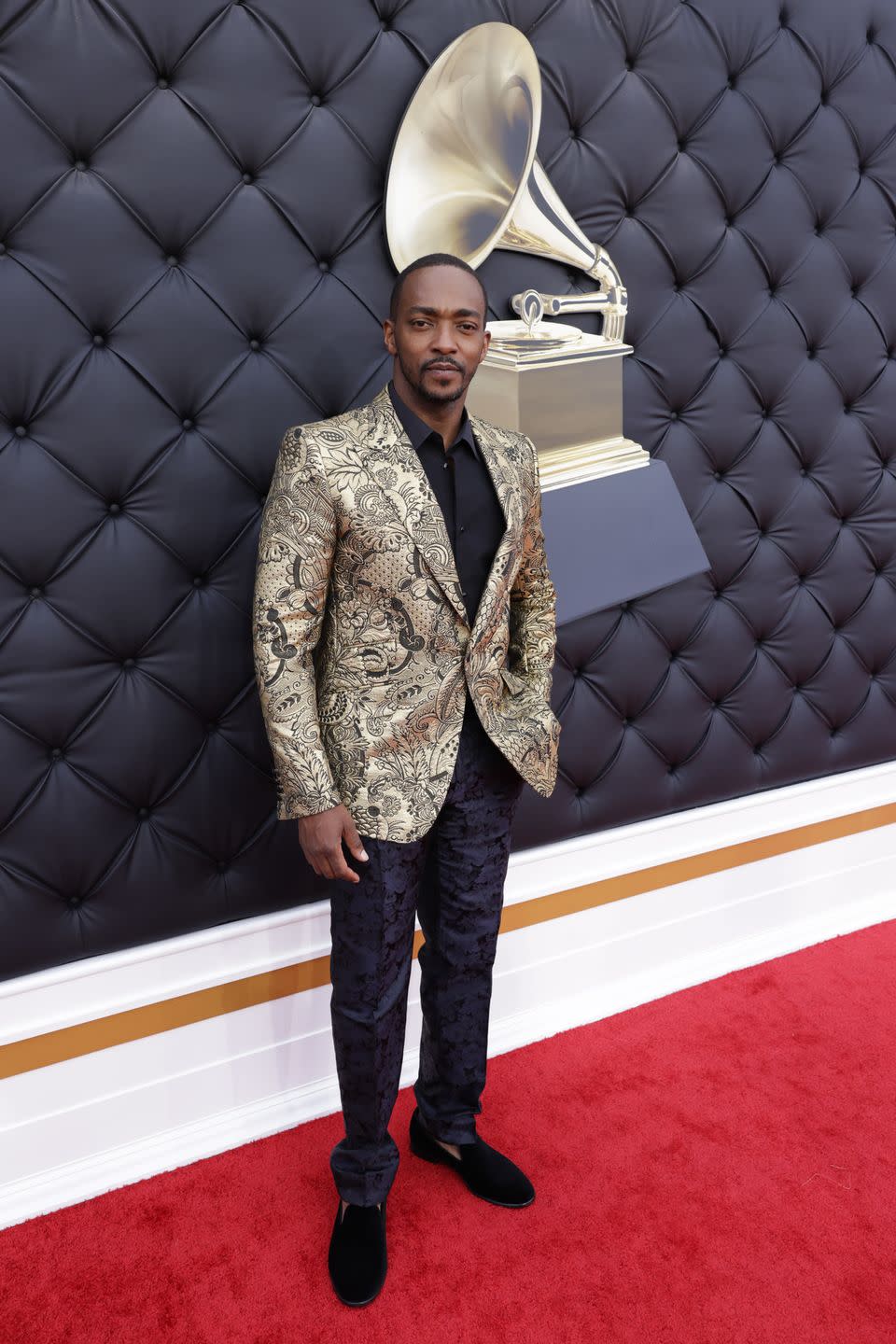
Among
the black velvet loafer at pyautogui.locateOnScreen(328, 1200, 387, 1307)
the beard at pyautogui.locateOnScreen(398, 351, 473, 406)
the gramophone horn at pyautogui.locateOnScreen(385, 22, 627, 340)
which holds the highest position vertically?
the gramophone horn at pyautogui.locateOnScreen(385, 22, 627, 340)

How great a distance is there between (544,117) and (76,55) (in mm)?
732

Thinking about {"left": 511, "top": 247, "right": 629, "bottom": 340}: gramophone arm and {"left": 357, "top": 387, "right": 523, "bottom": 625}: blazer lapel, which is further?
{"left": 511, "top": 247, "right": 629, "bottom": 340}: gramophone arm

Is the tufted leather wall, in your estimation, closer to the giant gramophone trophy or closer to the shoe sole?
the giant gramophone trophy

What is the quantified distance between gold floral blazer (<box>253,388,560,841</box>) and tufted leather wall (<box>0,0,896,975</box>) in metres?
0.28

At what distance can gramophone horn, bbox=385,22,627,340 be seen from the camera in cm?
152

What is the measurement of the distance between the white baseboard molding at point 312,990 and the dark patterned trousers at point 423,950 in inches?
10.6

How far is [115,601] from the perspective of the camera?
149 cm

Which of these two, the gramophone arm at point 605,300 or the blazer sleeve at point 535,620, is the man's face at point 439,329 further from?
the gramophone arm at point 605,300

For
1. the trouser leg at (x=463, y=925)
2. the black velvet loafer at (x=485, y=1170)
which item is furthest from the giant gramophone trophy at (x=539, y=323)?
the black velvet loafer at (x=485, y=1170)

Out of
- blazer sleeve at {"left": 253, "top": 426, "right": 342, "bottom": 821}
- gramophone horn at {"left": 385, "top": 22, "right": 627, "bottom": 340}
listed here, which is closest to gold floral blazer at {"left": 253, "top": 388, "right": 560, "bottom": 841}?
blazer sleeve at {"left": 253, "top": 426, "right": 342, "bottom": 821}

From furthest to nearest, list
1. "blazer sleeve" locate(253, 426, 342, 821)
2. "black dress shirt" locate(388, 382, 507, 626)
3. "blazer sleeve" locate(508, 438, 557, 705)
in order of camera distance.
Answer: "blazer sleeve" locate(508, 438, 557, 705)
"black dress shirt" locate(388, 382, 507, 626)
"blazer sleeve" locate(253, 426, 342, 821)

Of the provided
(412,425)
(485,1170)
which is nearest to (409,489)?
(412,425)

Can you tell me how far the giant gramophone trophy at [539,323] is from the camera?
4.99 ft

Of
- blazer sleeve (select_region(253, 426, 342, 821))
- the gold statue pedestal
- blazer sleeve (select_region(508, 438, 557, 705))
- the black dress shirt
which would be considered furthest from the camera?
the gold statue pedestal
